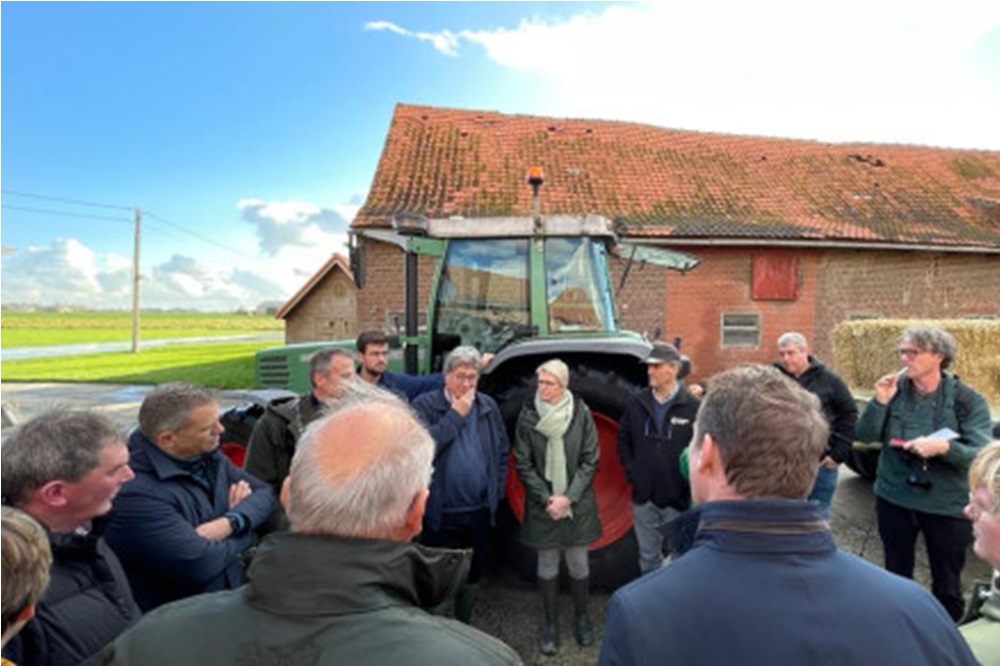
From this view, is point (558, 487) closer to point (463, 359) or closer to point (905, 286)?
point (463, 359)

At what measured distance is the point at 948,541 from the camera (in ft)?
10.0

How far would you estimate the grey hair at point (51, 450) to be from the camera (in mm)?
1624

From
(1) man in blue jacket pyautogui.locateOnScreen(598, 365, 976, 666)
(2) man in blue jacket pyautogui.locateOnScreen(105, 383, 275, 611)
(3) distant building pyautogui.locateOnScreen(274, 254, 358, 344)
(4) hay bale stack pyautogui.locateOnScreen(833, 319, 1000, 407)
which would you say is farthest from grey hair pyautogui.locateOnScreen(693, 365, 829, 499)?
(3) distant building pyautogui.locateOnScreen(274, 254, 358, 344)

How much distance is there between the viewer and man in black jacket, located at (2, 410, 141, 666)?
1477mm

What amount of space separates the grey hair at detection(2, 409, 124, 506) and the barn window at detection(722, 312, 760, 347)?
12904 mm

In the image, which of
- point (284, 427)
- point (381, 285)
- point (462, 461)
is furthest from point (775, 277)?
point (284, 427)

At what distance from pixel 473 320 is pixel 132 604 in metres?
2.97

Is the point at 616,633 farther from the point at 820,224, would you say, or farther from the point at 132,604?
the point at 820,224

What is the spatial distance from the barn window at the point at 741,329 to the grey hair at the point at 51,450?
42.3 feet

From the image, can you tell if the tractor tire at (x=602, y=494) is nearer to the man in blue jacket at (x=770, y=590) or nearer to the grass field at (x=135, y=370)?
the man in blue jacket at (x=770, y=590)

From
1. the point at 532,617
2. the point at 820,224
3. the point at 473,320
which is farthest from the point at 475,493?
the point at 820,224

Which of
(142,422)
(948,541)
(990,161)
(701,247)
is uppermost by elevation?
(990,161)

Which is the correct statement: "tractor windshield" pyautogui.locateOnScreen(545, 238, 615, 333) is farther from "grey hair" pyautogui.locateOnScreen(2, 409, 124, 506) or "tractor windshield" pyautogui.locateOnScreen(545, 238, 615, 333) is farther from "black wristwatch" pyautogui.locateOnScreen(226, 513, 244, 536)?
"grey hair" pyautogui.locateOnScreen(2, 409, 124, 506)

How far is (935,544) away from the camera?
310 cm
